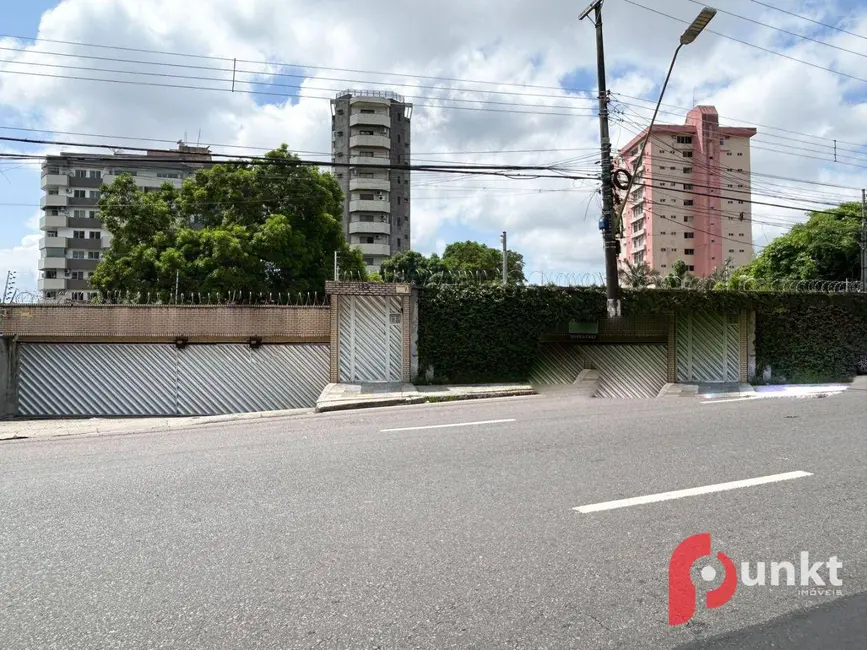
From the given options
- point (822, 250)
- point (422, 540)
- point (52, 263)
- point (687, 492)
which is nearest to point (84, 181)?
point (52, 263)

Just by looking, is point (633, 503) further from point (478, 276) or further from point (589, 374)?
point (589, 374)

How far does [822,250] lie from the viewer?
39.8 m

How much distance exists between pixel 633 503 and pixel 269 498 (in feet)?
10.3

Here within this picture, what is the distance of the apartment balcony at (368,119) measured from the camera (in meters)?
63.7

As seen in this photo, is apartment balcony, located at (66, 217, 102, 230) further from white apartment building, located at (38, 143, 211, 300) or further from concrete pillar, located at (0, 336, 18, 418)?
concrete pillar, located at (0, 336, 18, 418)

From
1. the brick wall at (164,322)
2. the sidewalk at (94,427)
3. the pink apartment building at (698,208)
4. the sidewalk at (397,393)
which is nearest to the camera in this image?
the sidewalk at (94,427)

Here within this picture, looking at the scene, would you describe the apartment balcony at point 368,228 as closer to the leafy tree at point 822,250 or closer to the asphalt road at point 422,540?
the leafy tree at point 822,250

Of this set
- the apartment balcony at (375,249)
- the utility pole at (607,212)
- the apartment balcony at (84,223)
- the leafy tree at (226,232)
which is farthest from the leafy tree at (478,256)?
the utility pole at (607,212)

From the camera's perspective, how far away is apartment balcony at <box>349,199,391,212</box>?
63.7 metres

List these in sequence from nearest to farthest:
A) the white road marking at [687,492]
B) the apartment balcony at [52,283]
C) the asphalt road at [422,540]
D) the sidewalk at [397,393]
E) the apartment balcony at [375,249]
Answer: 1. the asphalt road at [422,540]
2. the white road marking at [687,492]
3. the sidewalk at [397,393]
4. the apartment balcony at [52,283]
5. the apartment balcony at [375,249]

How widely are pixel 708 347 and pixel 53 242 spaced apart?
59.3 meters

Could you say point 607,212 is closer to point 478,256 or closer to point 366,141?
point 478,256

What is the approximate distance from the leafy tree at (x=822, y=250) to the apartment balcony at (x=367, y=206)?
3556 centimetres

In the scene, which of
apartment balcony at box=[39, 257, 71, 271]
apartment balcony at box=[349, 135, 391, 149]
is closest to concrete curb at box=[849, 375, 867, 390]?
apartment balcony at box=[349, 135, 391, 149]
